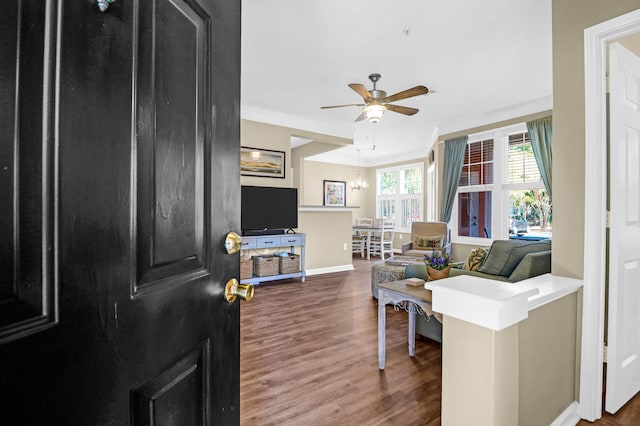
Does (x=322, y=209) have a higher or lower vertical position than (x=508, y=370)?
higher

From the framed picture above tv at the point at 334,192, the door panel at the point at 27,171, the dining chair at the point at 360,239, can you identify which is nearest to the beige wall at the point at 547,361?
the door panel at the point at 27,171

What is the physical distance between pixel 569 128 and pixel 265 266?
156 inches

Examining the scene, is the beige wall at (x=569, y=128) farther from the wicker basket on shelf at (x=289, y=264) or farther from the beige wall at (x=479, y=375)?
the wicker basket on shelf at (x=289, y=264)

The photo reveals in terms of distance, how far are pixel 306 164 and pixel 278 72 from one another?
4986 mm

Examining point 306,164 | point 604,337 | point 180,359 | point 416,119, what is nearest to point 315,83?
point 416,119

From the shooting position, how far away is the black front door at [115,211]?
400 mm

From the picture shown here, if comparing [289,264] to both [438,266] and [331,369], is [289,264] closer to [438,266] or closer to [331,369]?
[331,369]

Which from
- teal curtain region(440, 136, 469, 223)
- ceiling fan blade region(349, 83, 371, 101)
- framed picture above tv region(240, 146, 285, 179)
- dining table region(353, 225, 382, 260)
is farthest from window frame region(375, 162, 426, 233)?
ceiling fan blade region(349, 83, 371, 101)

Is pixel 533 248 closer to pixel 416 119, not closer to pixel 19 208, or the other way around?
pixel 19 208

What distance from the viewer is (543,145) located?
441 centimetres

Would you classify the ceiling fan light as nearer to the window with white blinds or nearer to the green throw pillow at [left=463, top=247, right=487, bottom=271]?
the green throw pillow at [left=463, top=247, right=487, bottom=271]

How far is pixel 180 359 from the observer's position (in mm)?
671

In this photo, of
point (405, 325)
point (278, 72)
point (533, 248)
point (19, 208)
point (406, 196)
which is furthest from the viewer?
point (406, 196)

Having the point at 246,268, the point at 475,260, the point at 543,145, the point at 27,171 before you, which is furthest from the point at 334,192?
the point at 27,171
